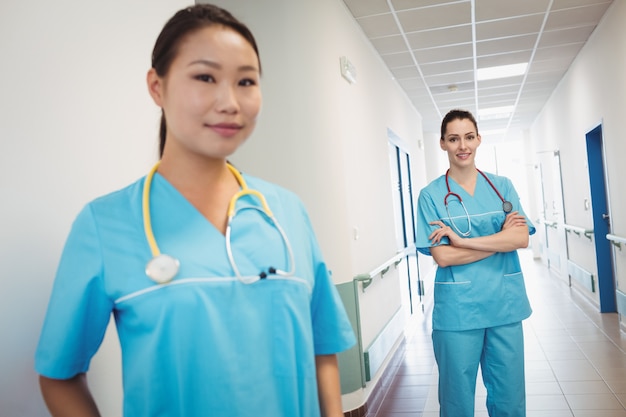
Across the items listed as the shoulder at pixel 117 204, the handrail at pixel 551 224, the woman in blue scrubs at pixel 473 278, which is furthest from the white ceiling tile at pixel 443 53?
the shoulder at pixel 117 204

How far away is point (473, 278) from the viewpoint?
2.41 metres

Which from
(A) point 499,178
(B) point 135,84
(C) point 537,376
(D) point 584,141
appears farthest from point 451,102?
(B) point 135,84

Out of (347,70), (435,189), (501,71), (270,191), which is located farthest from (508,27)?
(270,191)

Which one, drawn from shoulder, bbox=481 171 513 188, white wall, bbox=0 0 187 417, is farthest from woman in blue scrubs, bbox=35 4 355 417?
shoulder, bbox=481 171 513 188

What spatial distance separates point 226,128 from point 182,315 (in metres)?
0.31

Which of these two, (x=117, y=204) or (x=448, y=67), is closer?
(x=117, y=204)

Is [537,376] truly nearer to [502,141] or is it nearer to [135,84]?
[135,84]

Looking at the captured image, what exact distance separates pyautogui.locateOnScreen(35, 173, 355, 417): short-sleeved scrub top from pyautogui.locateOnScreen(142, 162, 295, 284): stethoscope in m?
0.01

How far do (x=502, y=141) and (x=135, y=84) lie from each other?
13.5 metres

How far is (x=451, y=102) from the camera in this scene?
8.27 m

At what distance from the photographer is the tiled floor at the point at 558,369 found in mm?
3365

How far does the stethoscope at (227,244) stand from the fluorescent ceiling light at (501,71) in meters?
5.92

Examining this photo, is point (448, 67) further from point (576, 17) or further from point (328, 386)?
point (328, 386)

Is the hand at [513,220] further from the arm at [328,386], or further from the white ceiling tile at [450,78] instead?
the white ceiling tile at [450,78]
